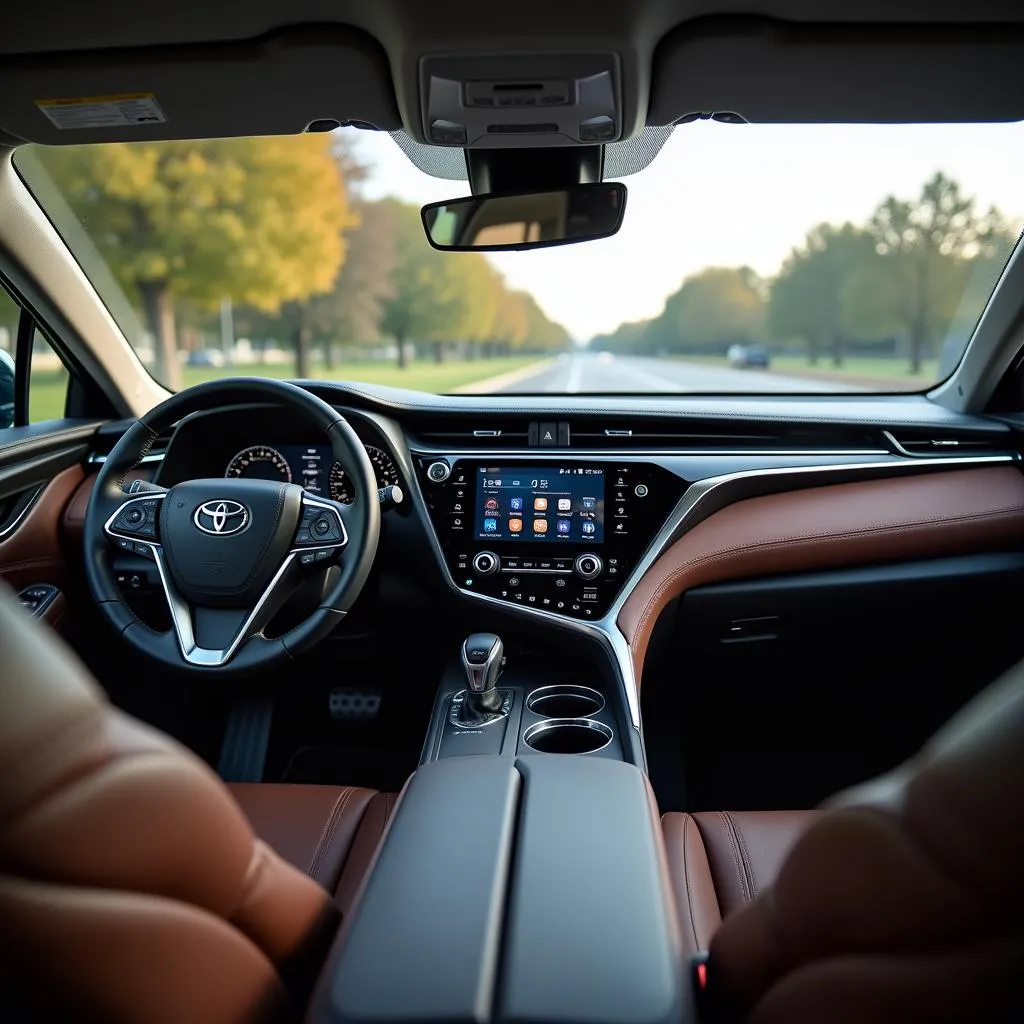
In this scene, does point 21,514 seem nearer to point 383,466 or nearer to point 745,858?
point 383,466

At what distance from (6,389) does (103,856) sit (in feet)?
9.98

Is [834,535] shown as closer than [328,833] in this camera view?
No

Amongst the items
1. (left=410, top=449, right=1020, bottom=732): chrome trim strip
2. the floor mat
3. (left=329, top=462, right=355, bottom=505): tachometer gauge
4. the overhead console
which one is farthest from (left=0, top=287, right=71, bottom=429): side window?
the overhead console

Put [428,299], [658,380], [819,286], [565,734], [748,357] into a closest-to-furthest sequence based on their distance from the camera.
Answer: [565,734], [658,380], [748,357], [819,286], [428,299]

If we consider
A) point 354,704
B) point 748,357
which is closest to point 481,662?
point 354,704

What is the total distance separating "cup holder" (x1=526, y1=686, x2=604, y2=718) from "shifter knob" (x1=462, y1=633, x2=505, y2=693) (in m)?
0.13

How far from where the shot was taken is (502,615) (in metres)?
2.85

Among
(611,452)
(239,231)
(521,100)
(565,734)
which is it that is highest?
(239,231)

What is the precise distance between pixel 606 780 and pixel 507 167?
1.71 m

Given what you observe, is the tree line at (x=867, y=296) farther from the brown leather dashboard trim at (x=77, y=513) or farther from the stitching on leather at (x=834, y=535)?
the brown leather dashboard trim at (x=77, y=513)

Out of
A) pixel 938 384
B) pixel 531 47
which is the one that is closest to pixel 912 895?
pixel 531 47

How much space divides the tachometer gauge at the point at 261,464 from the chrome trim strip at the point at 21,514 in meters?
0.62

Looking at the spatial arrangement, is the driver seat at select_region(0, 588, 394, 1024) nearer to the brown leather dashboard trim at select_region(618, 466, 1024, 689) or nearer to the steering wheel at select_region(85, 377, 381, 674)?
the steering wheel at select_region(85, 377, 381, 674)

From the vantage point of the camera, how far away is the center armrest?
1.04 m
